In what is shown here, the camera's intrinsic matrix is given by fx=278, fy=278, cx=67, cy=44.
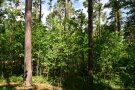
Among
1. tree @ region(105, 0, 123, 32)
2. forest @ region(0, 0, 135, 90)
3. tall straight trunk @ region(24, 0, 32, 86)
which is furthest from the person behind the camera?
tree @ region(105, 0, 123, 32)

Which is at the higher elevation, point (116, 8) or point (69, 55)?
point (116, 8)

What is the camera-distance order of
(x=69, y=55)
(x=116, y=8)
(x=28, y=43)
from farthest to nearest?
(x=116, y=8)
(x=69, y=55)
(x=28, y=43)

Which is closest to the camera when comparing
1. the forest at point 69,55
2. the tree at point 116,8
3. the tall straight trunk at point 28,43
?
the tall straight trunk at point 28,43

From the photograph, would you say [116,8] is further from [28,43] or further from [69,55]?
[28,43]

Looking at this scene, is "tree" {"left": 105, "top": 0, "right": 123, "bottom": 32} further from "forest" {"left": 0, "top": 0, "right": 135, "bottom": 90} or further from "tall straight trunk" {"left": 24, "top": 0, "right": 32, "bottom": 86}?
"tall straight trunk" {"left": 24, "top": 0, "right": 32, "bottom": 86}

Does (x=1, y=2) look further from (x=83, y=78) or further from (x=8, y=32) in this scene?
(x=83, y=78)

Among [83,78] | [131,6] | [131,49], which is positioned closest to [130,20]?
[131,6]

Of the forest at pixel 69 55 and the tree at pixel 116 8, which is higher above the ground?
the tree at pixel 116 8

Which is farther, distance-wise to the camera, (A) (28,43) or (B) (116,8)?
(B) (116,8)

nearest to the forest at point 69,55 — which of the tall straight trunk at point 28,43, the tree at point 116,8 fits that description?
the tall straight trunk at point 28,43

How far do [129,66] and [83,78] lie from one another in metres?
3.99

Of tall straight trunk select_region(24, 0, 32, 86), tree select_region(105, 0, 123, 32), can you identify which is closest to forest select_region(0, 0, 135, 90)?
tall straight trunk select_region(24, 0, 32, 86)

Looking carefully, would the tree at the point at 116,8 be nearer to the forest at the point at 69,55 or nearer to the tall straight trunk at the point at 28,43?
the forest at the point at 69,55

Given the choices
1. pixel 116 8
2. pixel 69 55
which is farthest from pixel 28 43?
pixel 116 8
